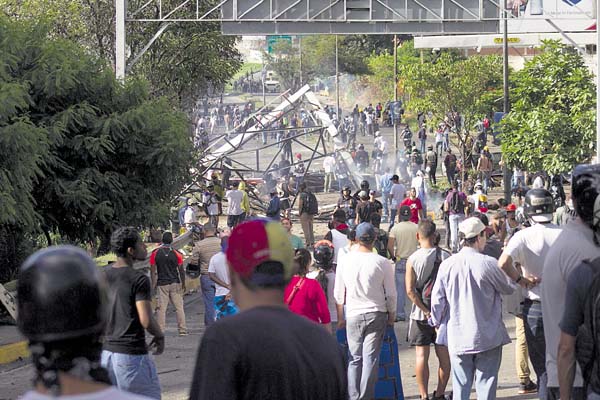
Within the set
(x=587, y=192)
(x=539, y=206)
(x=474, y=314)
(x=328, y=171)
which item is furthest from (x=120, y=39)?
(x=587, y=192)

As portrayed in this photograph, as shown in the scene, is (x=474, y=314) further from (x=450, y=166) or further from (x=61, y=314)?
(x=450, y=166)

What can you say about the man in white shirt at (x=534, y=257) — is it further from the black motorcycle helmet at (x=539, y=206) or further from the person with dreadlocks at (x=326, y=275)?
the person with dreadlocks at (x=326, y=275)

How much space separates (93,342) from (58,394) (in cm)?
15

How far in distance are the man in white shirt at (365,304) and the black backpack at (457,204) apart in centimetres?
1505

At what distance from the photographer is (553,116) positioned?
23.4 m

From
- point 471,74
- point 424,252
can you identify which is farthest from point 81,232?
point 471,74

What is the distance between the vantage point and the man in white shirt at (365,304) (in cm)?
899

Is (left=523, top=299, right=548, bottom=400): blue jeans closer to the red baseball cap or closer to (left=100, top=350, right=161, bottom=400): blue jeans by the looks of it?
(left=100, top=350, right=161, bottom=400): blue jeans

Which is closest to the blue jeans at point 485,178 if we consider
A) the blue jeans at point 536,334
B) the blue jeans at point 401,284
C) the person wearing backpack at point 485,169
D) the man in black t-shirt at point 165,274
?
the person wearing backpack at point 485,169

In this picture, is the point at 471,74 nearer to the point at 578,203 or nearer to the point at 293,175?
the point at 293,175

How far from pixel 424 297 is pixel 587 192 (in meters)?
4.43

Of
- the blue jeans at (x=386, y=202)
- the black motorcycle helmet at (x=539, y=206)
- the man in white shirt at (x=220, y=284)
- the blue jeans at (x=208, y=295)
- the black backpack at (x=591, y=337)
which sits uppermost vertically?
the black motorcycle helmet at (x=539, y=206)

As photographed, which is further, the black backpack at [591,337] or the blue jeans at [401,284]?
the blue jeans at [401,284]

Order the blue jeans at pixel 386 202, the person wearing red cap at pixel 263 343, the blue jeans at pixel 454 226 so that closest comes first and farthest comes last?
the person wearing red cap at pixel 263 343, the blue jeans at pixel 454 226, the blue jeans at pixel 386 202
